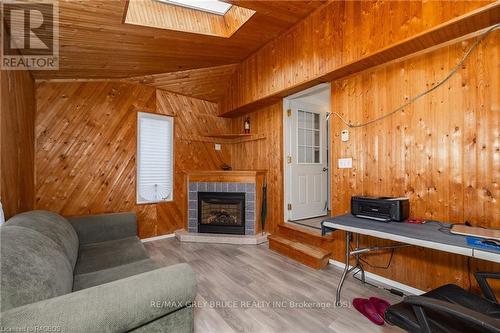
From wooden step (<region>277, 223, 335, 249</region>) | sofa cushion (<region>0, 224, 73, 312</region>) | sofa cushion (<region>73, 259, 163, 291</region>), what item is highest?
sofa cushion (<region>0, 224, 73, 312</region>)

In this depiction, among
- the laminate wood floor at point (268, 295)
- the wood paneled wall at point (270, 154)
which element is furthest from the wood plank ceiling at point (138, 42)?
the laminate wood floor at point (268, 295)

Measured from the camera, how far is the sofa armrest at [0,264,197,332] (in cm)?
83

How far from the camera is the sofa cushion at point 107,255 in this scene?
6.10 ft

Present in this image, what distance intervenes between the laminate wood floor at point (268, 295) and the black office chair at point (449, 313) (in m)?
0.66

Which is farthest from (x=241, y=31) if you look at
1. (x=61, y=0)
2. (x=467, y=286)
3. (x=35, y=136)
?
(x=467, y=286)

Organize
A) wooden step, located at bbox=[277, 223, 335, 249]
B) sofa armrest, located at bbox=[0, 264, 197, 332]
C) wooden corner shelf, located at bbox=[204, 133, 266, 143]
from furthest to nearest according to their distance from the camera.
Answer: wooden corner shelf, located at bbox=[204, 133, 266, 143] < wooden step, located at bbox=[277, 223, 335, 249] < sofa armrest, located at bbox=[0, 264, 197, 332]

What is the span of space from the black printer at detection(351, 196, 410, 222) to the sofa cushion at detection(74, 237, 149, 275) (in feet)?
7.12

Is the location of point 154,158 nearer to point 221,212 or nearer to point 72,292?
point 221,212

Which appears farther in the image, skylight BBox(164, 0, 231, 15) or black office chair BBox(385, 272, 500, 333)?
skylight BBox(164, 0, 231, 15)

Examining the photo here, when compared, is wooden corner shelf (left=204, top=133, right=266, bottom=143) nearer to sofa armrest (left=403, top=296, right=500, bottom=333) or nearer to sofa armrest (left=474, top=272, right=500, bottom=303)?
sofa armrest (left=474, top=272, right=500, bottom=303)

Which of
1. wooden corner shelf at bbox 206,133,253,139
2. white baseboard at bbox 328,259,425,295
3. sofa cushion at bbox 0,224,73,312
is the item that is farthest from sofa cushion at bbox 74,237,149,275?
wooden corner shelf at bbox 206,133,253,139

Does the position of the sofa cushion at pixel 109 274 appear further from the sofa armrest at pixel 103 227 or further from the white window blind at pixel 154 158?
the white window blind at pixel 154 158

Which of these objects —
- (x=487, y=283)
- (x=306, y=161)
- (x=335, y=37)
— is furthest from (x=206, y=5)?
(x=487, y=283)

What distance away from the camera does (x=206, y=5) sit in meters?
2.78
